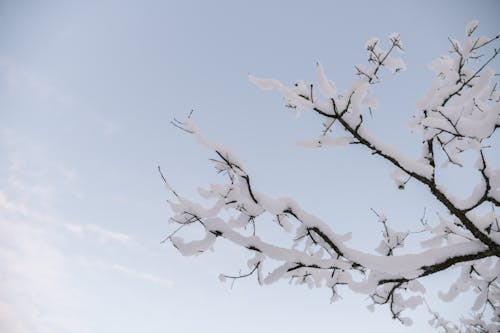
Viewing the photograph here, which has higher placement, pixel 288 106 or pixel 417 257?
pixel 288 106

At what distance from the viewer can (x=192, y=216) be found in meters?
2.32

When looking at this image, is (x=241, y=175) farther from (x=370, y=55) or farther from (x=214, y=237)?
(x=370, y=55)

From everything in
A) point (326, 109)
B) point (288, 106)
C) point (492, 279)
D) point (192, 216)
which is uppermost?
point (288, 106)

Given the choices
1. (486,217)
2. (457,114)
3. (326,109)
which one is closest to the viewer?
(457,114)

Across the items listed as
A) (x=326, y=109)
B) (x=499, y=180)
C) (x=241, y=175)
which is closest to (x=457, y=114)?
(x=499, y=180)

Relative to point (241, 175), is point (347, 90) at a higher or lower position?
higher

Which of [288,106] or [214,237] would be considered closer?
[214,237]

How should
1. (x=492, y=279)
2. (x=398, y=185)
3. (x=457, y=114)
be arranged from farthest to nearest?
(x=492, y=279)
(x=398, y=185)
(x=457, y=114)

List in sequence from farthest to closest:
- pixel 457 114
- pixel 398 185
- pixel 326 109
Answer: pixel 398 185, pixel 326 109, pixel 457 114

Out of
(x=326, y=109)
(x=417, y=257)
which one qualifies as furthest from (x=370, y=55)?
(x=417, y=257)

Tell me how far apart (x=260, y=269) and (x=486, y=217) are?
1.92m

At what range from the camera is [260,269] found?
2.62 meters

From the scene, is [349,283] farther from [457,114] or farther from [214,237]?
[457,114]

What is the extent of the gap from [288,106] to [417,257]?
6.17 ft
